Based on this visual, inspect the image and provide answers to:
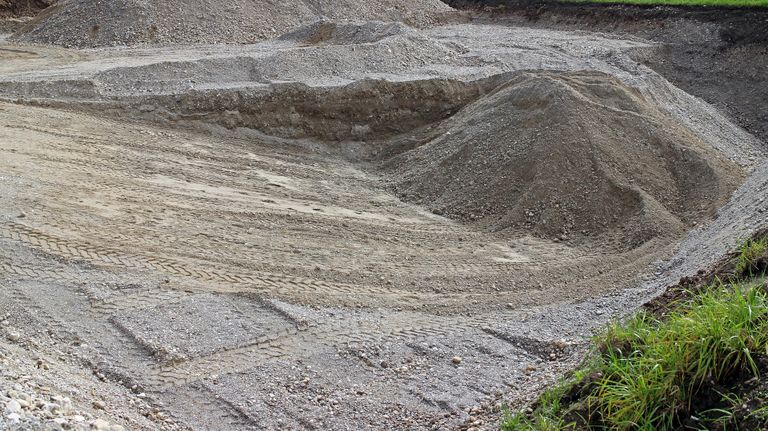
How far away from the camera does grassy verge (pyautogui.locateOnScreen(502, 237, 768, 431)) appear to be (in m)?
4.57

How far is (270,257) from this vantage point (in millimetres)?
9742

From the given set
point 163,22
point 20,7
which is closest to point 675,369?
point 163,22

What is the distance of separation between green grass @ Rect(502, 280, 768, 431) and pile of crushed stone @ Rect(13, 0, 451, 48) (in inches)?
663

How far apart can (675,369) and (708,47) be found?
1738 cm

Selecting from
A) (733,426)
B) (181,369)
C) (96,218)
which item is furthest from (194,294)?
(733,426)

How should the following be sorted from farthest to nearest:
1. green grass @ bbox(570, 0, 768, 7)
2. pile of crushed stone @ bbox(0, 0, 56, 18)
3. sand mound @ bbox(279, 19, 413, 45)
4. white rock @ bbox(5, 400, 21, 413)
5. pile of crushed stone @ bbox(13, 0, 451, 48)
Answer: pile of crushed stone @ bbox(0, 0, 56, 18) → green grass @ bbox(570, 0, 768, 7) → pile of crushed stone @ bbox(13, 0, 451, 48) → sand mound @ bbox(279, 19, 413, 45) → white rock @ bbox(5, 400, 21, 413)

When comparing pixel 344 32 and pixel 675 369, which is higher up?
pixel 344 32

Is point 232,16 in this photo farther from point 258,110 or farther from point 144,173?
point 144,173

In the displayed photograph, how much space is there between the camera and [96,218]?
975 cm

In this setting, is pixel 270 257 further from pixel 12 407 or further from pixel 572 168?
pixel 572 168

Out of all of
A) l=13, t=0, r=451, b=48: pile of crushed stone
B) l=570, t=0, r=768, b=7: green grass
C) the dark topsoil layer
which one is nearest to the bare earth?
the dark topsoil layer

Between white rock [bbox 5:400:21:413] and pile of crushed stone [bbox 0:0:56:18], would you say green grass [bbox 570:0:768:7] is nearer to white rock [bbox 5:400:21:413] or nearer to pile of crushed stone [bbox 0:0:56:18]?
pile of crushed stone [bbox 0:0:56:18]

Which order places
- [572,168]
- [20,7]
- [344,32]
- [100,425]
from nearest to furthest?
[100,425] < [572,168] < [344,32] < [20,7]

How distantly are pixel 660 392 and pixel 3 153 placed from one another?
9374mm
